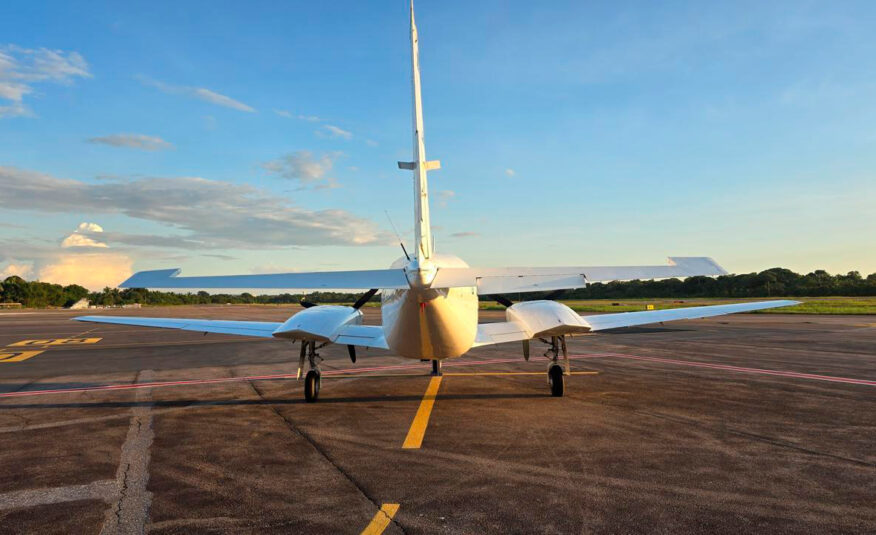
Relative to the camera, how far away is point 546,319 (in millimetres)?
11578

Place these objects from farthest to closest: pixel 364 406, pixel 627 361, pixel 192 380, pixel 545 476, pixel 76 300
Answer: pixel 76 300, pixel 627 361, pixel 192 380, pixel 364 406, pixel 545 476

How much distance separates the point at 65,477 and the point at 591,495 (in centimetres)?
681

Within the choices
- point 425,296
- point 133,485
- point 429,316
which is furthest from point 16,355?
point 425,296

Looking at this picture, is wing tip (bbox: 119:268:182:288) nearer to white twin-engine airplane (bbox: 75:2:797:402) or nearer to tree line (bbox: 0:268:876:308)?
white twin-engine airplane (bbox: 75:2:797:402)

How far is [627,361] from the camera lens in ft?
58.4

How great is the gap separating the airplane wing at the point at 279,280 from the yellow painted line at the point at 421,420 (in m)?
2.69

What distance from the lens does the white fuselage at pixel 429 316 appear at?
7.86 meters

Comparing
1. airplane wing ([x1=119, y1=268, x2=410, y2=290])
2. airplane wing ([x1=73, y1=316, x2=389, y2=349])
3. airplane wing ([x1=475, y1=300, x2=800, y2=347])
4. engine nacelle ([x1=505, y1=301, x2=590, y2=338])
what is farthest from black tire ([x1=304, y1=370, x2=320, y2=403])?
airplane wing ([x1=119, y1=268, x2=410, y2=290])

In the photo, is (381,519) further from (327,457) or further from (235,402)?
(235,402)

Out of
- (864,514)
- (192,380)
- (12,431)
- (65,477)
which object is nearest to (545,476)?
(864,514)

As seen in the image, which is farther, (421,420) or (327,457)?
(421,420)

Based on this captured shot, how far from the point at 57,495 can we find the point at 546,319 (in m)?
9.27

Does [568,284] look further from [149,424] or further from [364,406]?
[149,424]

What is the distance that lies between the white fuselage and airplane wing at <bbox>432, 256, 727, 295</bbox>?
41cm
